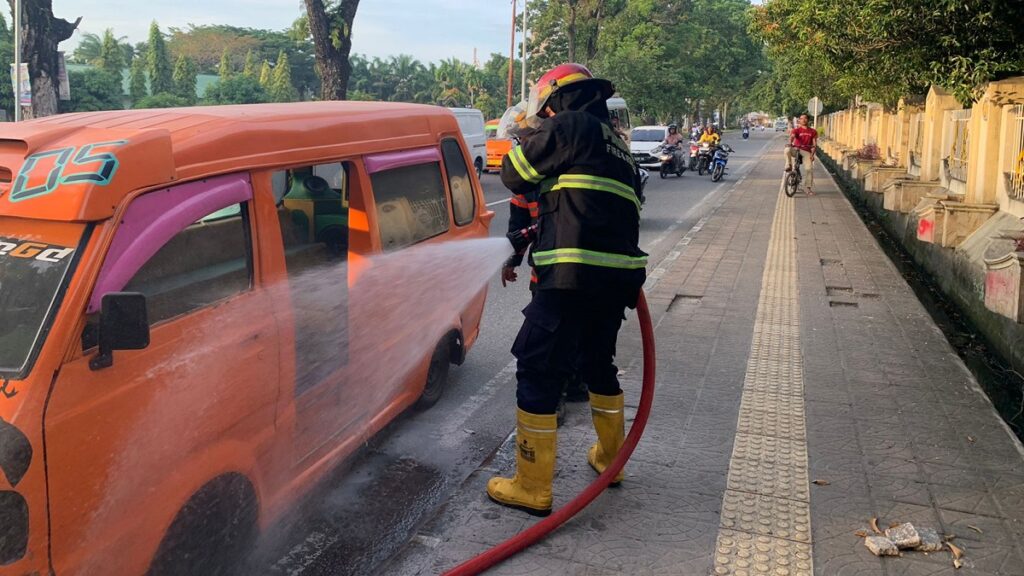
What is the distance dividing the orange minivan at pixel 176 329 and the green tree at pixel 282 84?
202 feet

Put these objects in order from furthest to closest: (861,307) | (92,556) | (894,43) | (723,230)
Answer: (723,230) < (894,43) < (861,307) < (92,556)

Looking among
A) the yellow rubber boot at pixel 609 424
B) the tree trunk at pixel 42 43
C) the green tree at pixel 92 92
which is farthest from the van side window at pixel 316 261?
the green tree at pixel 92 92

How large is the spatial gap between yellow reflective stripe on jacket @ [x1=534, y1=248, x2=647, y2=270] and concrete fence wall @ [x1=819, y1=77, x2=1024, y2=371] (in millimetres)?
4036

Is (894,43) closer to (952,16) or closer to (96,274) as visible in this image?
(952,16)

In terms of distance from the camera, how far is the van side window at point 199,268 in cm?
278

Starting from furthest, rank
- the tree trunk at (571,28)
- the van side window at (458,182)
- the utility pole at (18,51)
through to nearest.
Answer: the tree trunk at (571,28), the utility pole at (18,51), the van side window at (458,182)

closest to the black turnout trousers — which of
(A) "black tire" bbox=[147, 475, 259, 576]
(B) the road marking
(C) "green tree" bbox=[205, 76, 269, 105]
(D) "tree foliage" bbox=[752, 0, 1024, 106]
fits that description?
(B) the road marking

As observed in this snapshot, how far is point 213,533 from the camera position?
9.70 feet

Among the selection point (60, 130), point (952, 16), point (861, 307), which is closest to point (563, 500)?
point (60, 130)

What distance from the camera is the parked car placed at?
Answer: 23.3m

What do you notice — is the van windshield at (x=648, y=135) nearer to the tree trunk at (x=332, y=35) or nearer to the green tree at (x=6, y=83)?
the tree trunk at (x=332, y=35)

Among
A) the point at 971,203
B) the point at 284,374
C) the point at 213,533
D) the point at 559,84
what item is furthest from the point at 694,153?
the point at 213,533

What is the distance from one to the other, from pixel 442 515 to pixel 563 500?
0.56 meters

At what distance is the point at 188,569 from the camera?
112 inches
